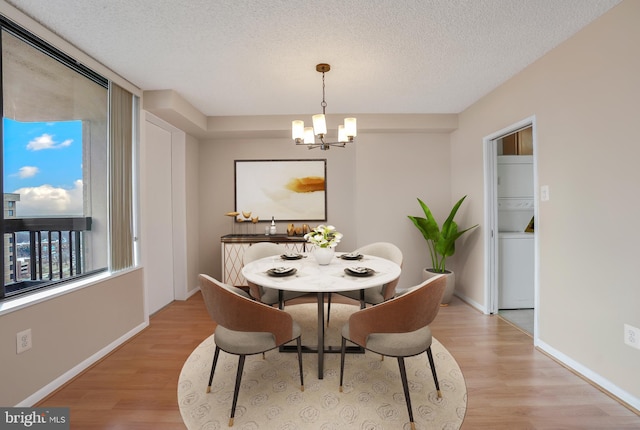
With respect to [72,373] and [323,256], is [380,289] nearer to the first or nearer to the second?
[323,256]

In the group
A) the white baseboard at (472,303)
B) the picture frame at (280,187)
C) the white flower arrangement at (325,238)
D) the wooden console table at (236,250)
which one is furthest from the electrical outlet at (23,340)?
the white baseboard at (472,303)

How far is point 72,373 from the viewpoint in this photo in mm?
2121

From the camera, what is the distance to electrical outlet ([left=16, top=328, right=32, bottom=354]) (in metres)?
1.76

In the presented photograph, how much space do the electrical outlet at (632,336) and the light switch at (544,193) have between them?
1036 mm

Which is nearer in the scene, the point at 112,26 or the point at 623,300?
the point at 623,300

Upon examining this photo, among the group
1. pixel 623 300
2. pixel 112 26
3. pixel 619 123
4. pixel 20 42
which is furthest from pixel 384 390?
pixel 20 42

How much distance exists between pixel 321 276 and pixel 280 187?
2.49m

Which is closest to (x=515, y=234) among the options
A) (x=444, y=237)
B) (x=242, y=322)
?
(x=444, y=237)

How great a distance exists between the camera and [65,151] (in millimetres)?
2215

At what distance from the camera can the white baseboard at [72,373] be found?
1.83 meters

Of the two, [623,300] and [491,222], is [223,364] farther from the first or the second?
[491,222]

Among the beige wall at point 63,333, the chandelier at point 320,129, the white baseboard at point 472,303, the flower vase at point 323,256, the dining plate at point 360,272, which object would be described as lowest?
the white baseboard at point 472,303

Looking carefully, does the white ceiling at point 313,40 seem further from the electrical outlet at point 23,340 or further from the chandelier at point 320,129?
the electrical outlet at point 23,340

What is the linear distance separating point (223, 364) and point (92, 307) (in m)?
1.14
